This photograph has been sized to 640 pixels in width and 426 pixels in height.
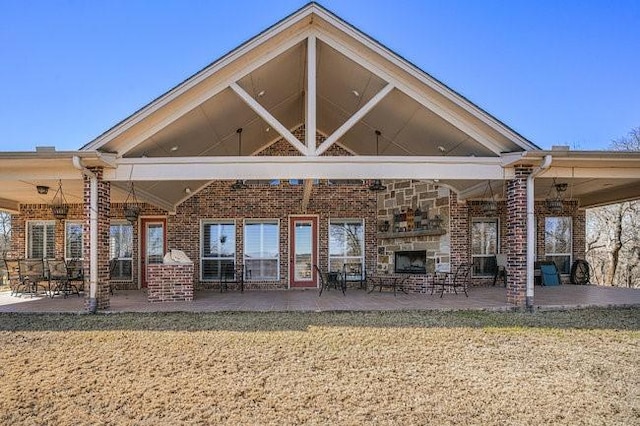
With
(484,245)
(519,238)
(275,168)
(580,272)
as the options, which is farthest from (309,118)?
(580,272)

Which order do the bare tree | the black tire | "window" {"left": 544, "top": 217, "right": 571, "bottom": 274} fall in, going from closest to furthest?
the black tire, "window" {"left": 544, "top": 217, "right": 571, "bottom": 274}, the bare tree

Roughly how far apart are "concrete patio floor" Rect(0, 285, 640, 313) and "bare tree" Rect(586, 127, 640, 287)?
12.2m

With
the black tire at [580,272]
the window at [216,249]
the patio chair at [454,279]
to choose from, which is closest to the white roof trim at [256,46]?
the patio chair at [454,279]

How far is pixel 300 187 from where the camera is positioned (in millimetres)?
12109

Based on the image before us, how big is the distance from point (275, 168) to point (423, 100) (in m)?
3.02

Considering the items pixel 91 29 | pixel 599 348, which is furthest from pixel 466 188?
pixel 91 29

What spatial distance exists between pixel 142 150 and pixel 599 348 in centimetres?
804

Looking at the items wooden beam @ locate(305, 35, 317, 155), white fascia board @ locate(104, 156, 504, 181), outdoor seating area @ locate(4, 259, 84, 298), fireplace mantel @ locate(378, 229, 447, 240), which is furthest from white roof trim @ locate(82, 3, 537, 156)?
outdoor seating area @ locate(4, 259, 84, 298)

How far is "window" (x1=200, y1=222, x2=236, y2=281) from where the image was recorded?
39.3 feet

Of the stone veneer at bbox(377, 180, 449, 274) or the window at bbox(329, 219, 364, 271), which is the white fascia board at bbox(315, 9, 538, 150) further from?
the window at bbox(329, 219, 364, 271)

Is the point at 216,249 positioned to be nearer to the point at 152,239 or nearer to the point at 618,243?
→ the point at 152,239

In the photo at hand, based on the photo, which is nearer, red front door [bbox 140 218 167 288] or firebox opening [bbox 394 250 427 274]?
firebox opening [bbox 394 250 427 274]

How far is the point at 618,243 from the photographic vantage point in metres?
20.9

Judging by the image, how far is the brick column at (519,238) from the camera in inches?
301
